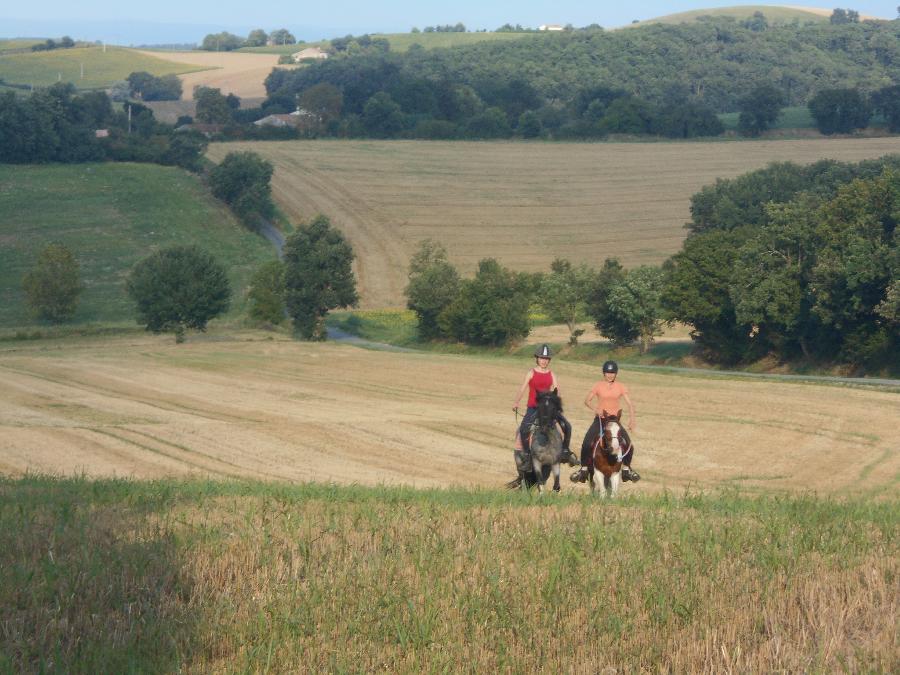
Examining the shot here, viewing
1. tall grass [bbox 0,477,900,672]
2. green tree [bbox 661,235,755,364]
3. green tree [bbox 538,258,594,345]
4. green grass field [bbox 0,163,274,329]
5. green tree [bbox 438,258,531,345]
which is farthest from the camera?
green grass field [bbox 0,163,274,329]

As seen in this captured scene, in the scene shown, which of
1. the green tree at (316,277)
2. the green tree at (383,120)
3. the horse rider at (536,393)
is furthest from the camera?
the green tree at (383,120)

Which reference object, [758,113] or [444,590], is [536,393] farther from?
[758,113]

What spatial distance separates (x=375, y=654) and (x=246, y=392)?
34.3 metres

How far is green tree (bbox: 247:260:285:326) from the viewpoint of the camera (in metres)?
74.8

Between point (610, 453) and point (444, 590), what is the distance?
8175 mm

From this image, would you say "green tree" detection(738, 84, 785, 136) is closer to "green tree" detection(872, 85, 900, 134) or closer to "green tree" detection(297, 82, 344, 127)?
"green tree" detection(872, 85, 900, 134)

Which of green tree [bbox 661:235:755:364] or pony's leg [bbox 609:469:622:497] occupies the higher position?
pony's leg [bbox 609:469:622:497]

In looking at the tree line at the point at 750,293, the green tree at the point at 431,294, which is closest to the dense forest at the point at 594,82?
the tree line at the point at 750,293

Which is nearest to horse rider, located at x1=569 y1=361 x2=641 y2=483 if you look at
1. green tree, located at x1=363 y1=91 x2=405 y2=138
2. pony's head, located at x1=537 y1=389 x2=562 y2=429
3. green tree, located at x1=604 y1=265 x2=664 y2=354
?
pony's head, located at x1=537 y1=389 x2=562 y2=429

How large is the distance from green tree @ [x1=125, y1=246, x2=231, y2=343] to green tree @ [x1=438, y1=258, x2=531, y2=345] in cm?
1483

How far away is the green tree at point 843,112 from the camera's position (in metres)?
125

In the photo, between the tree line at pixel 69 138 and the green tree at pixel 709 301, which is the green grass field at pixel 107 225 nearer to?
the tree line at pixel 69 138

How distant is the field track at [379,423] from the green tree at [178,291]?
15091 mm

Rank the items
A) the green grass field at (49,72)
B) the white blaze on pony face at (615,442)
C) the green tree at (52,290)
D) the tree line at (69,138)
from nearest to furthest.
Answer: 1. the white blaze on pony face at (615,442)
2. the green tree at (52,290)
3. the tree line at (69,138)
4. the green grass field at (49,72)
